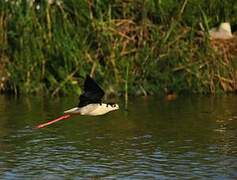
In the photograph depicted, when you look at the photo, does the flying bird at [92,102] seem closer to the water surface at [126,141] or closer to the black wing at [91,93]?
the black wing at [91,93]

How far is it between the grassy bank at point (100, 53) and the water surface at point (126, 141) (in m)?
0.65

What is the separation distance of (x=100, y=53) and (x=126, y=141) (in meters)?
5.47

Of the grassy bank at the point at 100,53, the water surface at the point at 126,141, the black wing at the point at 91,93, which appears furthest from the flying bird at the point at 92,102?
the grassy bank at the point at 100,53

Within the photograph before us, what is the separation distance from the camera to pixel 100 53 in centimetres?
1731

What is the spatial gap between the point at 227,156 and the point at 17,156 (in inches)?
98.0

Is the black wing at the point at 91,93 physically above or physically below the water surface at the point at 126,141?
above

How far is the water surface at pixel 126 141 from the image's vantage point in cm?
997

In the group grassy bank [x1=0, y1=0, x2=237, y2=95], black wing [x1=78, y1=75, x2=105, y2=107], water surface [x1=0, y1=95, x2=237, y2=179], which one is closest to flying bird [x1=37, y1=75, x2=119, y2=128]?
black wing [x1=78, y1=75, x2=105, y2=107]

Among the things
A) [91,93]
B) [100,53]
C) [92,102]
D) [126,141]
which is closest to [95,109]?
[92,102]

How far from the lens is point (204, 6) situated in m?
18.0

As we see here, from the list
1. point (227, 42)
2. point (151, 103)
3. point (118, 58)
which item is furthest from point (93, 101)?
point (227, 42)

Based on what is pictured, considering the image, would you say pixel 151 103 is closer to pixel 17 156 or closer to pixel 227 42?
pixel 227 42

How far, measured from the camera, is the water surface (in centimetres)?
997

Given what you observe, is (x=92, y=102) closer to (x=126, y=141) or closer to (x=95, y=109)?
(x=95, y=109)
